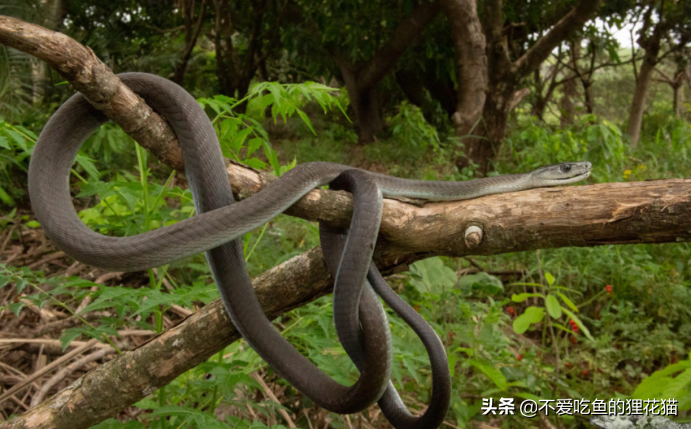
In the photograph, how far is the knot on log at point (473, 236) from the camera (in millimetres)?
1486

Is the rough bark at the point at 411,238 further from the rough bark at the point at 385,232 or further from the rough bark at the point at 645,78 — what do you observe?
the rough bark at the point at 645,78

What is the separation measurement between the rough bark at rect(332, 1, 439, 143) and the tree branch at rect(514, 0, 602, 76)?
5.64 feet

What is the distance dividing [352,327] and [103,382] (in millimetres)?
931

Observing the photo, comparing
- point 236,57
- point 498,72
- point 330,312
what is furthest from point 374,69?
point 330,312

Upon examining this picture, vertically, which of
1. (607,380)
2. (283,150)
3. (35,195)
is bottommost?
(607,380)

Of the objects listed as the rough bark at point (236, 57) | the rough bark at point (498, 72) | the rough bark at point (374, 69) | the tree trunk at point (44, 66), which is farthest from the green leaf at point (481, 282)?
the rough bark at point (236, 57)

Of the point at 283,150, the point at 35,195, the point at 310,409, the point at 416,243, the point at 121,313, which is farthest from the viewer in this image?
the point at 283,150

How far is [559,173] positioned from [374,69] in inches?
243

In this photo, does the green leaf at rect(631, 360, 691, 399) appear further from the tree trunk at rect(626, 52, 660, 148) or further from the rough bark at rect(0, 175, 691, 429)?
the tree trunk at rect(626, 52, 660, 148)

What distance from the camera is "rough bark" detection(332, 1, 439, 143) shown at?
745 cm

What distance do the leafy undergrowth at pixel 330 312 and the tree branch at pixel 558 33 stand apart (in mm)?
1516

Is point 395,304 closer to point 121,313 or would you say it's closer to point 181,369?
point 181,369

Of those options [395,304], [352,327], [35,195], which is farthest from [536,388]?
[35,195]

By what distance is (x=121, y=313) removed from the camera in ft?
5.67
